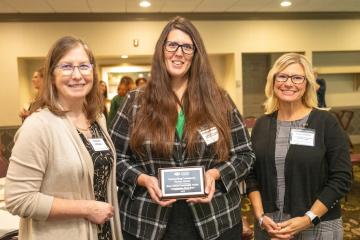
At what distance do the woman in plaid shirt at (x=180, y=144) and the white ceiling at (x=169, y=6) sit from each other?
5294mm

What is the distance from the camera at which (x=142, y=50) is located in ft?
25.2

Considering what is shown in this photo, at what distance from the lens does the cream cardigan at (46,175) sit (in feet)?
4.16

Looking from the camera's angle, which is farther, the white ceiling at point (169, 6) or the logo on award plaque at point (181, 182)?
the white ceiling at point (169, 6)

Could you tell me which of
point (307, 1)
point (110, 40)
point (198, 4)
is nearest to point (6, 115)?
point (110, 40)

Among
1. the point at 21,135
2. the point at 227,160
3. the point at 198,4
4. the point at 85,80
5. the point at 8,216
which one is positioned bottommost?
the point at 8,216

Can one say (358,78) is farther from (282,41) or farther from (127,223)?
(127,223)

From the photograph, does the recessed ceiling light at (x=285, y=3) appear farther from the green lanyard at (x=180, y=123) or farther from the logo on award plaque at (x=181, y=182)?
the logo on award plaque at (x=181, y=182)

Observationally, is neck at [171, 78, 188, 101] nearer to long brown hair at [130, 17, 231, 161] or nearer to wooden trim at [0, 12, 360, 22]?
long brown hair at [130, 17, 231, 161]

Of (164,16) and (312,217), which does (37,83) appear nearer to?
(312,217)

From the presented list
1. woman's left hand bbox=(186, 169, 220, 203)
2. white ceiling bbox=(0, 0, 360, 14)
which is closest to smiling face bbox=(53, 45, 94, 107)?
woman's left hand bbox=(186, 169, 220, 203)

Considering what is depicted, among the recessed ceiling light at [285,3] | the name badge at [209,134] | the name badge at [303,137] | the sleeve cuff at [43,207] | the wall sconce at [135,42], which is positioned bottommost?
the sleeve cuff at [43,207]

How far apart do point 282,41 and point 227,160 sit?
7028 mm

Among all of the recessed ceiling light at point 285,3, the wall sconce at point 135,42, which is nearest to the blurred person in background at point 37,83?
the wall sconce at point 135,42

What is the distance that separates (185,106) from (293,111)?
2.13ft
